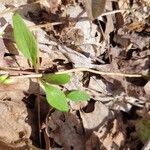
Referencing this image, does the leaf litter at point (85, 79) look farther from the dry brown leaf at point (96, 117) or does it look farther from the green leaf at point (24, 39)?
the green leaf at point (24, 39)

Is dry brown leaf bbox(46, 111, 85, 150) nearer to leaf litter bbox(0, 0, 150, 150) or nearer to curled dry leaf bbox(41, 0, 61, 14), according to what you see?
leaf litter bbox(0, 0, 150, 150)

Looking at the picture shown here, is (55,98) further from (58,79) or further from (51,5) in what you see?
(51,5)

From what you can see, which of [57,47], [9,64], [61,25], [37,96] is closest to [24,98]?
[37,96]

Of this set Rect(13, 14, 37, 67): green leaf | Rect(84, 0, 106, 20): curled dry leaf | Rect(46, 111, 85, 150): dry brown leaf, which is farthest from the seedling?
Rect(84, 0, 106, 20): curled dry leaf

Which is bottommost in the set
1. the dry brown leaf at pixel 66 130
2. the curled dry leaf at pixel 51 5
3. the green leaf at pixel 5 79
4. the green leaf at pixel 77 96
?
the dry brown leaf at pixel 66 130

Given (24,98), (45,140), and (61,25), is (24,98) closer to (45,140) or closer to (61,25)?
(45,140)

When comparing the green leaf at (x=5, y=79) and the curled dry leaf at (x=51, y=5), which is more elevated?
the curled dry leaf at (x=51, y=5)

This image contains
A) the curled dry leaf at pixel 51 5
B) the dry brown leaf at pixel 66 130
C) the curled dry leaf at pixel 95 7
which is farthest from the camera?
the curled dry leaf at pixel 51 5

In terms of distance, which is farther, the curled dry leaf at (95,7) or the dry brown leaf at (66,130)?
the dry brown leaf at (66,130)

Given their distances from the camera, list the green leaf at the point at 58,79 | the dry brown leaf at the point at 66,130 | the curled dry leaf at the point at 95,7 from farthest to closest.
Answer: the dry brown leaf at the point at 66,130, the green leaf at the point at 58,79, the curled dry leaf at the point at 95,7

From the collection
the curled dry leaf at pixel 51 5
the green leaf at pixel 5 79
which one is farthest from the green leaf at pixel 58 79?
the curled dry leaf at pixel 51 5
